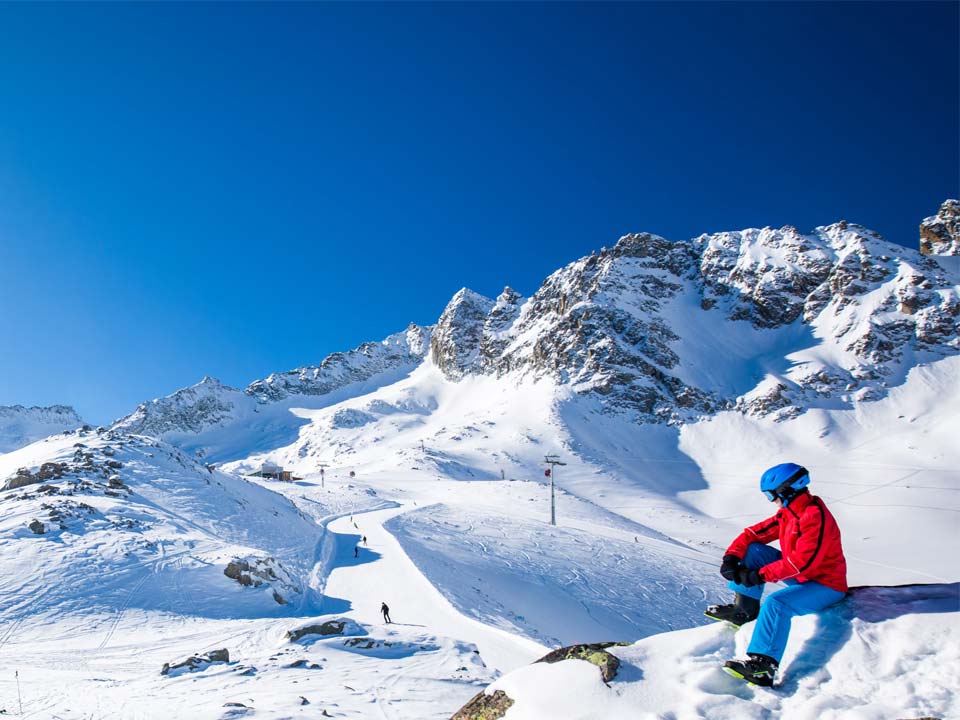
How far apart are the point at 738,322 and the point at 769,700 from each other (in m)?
170

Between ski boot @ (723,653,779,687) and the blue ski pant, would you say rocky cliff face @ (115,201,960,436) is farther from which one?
ski boot @ (723,653,779,687)

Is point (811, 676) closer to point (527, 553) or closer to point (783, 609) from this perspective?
point (783, 609)

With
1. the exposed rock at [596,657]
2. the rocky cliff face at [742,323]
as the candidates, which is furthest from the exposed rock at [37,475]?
the rocky cliff face at [742,323]

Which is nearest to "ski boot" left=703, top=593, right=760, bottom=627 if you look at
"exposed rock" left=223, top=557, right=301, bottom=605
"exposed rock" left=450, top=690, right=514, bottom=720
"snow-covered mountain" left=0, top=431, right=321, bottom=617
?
"exposed rock" left=450, top=690, right=514, bottom=720

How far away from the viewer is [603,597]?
29.2m

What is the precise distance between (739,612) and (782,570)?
759 mm

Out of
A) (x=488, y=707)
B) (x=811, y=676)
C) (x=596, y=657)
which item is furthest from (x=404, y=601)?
(x=811, y=676)

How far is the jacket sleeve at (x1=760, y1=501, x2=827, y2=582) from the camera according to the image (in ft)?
15.5

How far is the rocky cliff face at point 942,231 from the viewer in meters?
159

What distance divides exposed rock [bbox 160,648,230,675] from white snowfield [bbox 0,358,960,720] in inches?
8.7

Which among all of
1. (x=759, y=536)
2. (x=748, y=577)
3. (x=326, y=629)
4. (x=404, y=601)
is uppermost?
(x=759, y=536)

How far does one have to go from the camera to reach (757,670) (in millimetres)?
4441

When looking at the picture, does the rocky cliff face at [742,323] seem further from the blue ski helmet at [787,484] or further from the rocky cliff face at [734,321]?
the blue ski helmet at [787,484]

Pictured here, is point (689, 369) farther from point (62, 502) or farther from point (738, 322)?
point (62, 502)
